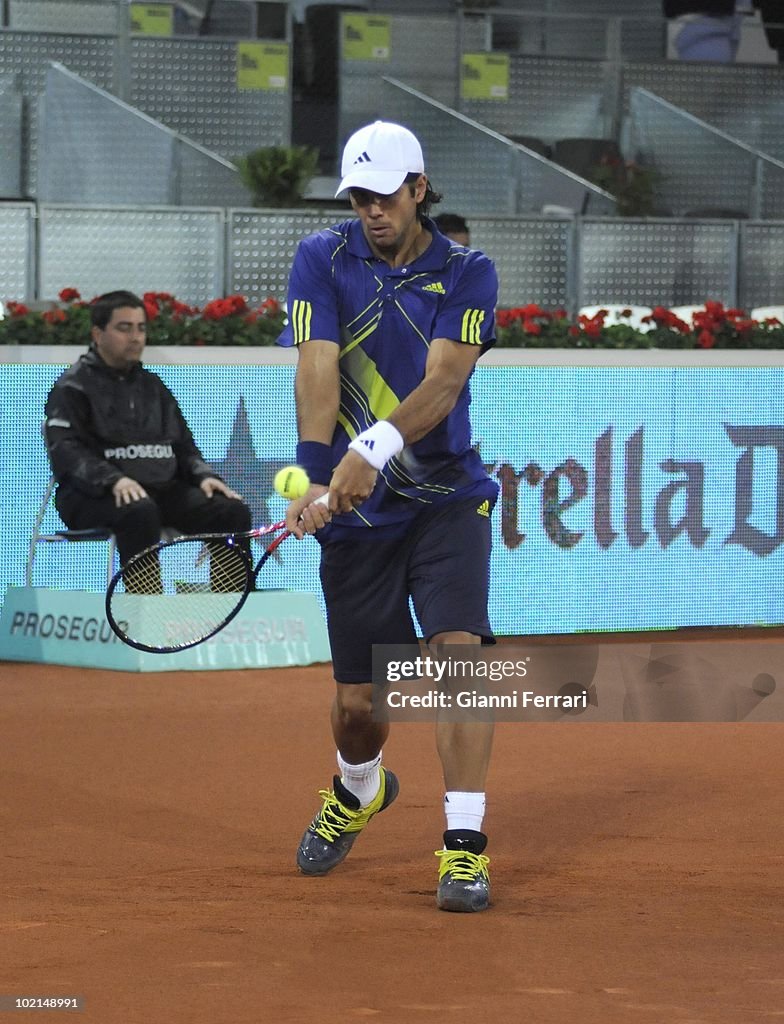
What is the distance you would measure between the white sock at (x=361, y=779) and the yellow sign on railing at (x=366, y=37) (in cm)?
1151

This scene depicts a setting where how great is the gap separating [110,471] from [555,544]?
101 inches

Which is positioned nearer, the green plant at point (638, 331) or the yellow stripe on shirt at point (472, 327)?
the yellow stripe on shirt at point (472, 327)

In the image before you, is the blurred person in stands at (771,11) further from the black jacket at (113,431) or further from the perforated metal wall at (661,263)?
the black jacket at (113,431)

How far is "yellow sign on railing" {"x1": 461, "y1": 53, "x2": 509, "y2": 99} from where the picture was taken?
15.8m

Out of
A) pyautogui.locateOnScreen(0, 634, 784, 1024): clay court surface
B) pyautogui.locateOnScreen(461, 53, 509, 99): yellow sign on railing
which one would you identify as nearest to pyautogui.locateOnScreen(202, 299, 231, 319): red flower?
pyautogui.locateOnScreen(0, 634, 784, 1024): clay court surface

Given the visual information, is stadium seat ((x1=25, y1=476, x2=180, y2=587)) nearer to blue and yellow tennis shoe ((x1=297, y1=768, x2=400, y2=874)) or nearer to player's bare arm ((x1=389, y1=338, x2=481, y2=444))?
blue and yellow tennis shoe ((x1=297, y1=768, x2=400, y2=874))

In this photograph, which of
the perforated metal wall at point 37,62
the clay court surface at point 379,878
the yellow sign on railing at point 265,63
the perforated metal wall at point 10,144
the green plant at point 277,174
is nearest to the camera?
the clay court surface at point 379,878

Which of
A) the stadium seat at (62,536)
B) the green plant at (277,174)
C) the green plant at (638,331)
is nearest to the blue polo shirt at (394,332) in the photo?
the stadium seat at (62,536)

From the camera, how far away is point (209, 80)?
570 inches

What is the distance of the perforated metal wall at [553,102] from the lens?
16.0 meters

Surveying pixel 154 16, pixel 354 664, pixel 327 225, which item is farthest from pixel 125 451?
pixel 154 16

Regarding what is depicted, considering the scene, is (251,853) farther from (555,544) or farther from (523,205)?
(523,205)

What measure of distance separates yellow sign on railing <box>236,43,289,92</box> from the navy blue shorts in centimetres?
1046

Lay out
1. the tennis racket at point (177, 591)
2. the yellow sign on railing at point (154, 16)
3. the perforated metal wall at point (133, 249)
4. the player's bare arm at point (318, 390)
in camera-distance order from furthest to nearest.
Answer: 1. the yellow sign on railing at point (154, 16)
2. the perforated metal wall at point (133, 249)
3. the tennis racket at point (177, 591)
4. the player's bare arm at point (318, 390)
